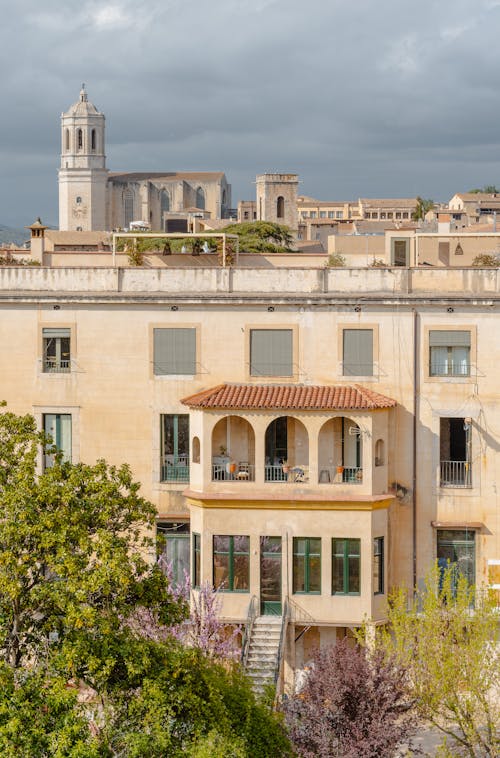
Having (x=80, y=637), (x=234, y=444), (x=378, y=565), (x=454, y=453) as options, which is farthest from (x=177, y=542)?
(x=80, y=637)

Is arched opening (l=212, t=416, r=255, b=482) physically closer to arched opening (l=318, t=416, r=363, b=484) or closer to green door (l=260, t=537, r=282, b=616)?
arched opening (l=318, t=416, r=363, b=484)

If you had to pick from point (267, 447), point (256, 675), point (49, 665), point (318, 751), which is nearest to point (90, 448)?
point (267, 447)

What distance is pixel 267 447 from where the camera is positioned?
1511 inches

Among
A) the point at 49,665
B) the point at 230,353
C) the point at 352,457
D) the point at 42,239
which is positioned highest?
the point at 42,239

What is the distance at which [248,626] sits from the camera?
36.6 meters

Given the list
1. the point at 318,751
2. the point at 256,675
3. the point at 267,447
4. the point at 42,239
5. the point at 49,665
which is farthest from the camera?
the point at 42,239

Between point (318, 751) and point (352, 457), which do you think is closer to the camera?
point (318, 751)

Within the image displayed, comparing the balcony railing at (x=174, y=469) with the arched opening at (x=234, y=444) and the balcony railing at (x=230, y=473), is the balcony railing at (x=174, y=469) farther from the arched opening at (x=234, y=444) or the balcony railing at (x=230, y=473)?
the balcony railing at (x=230, y=473)

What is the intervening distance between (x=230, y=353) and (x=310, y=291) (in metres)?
2.58

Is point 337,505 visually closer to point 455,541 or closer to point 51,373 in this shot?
point 455,541

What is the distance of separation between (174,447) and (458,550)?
760 cm

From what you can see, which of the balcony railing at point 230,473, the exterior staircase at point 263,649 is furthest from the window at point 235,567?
the balcony railing at point 230,473

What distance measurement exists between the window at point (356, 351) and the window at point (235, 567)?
5.05 metres

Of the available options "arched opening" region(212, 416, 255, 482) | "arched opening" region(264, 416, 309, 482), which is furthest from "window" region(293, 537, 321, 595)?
"arched opening" region(212, 416, 255, 482)
